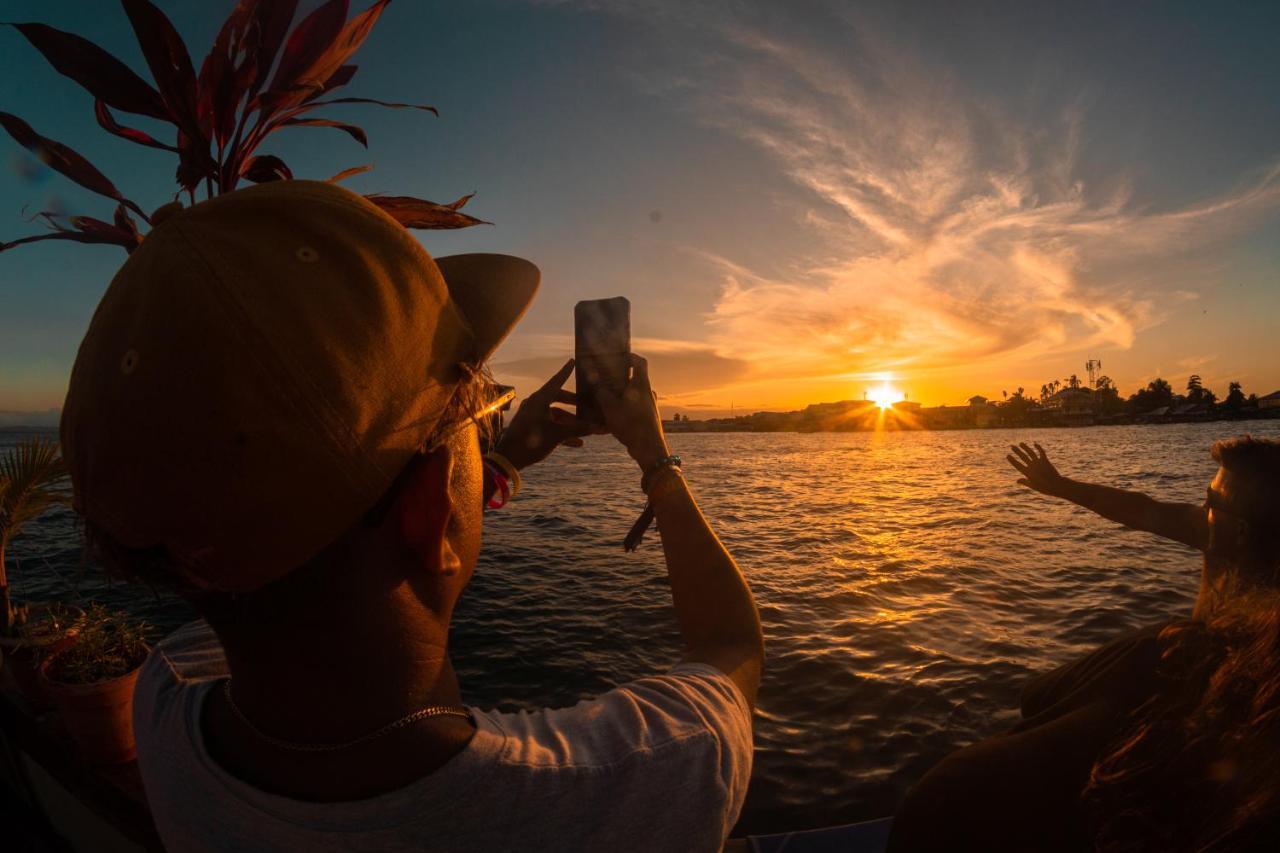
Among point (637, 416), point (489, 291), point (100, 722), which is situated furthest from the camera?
point (100, 722)

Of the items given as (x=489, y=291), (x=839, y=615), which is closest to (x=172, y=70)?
(x=489, y=291)

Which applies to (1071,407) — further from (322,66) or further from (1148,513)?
(322,66)

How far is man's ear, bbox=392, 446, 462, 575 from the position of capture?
113 centimetres

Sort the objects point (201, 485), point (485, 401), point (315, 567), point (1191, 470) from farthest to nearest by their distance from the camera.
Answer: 1. point (1191, 470)
2. point (485, 401)
3. point (315, 567)
4. point (201, 485)

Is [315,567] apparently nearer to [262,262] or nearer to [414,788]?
[414,788]

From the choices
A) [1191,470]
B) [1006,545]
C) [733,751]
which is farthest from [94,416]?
[1191,470]

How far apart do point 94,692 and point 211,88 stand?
4088 mm

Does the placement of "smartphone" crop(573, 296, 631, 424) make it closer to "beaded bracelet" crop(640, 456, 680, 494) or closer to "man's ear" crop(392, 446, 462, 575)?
"beaded bracelet" crop(640, 456, 680, 494)

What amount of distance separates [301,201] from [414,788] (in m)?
1.07

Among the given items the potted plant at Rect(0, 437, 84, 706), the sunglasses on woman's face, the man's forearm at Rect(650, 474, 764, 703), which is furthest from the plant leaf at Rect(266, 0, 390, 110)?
the potted plant at Rect(0, 437, 84, 706)

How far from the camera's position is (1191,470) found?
148ft

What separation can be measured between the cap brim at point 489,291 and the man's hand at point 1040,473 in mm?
4269

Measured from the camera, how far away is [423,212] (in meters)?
1.76

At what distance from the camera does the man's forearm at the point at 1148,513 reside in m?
3.70
